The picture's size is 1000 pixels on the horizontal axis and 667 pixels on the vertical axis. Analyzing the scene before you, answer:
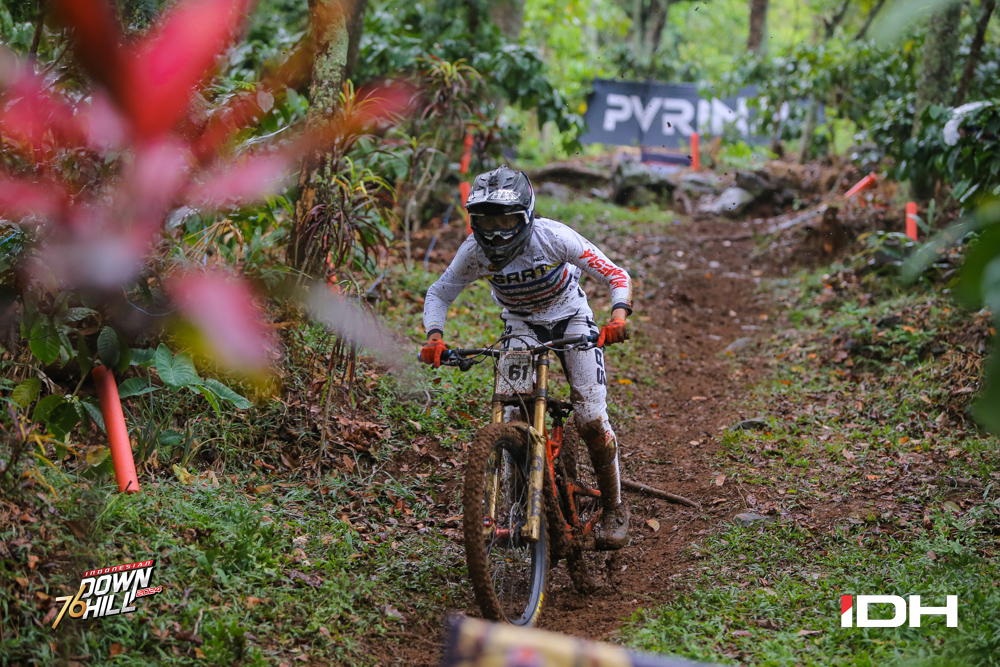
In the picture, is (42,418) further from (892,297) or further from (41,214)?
(892,297)

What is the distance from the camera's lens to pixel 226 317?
17.3 ft

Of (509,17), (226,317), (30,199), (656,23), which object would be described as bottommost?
(226,317)

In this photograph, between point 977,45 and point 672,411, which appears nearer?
point 672,411

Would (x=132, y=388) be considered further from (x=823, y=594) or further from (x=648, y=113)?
(x=648, y=113)

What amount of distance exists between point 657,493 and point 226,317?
322 cm

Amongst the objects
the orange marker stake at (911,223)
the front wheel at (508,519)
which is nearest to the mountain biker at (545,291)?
the front wheel at (508,519)

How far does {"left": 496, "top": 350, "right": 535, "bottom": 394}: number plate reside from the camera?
4.18 meters

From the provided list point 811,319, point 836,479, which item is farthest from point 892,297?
point 836,479

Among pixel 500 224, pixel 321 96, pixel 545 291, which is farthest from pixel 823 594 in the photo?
pixel 321 96

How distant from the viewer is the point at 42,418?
12.5 feet

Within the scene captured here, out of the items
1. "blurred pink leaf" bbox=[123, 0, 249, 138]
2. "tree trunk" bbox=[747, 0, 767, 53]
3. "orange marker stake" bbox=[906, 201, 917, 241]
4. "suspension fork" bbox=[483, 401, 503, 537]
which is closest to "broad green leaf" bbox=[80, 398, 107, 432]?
"blurred pink leaf" bbox=[123, 0, 249, 138]

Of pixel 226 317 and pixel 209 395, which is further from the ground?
pixel 226 317

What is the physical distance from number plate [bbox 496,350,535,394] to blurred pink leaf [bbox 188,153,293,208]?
7.94 feet

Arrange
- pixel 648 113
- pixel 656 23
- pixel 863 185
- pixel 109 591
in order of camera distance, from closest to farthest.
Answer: pixel 109 591 → pixel 863 185 → pixel 648 113 → pixel 656 23
